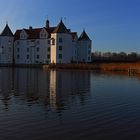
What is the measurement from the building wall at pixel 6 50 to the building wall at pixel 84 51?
2028cm

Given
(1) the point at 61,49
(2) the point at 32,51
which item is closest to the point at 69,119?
(1) the point at 61,49

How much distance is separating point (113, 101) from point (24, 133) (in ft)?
31.0

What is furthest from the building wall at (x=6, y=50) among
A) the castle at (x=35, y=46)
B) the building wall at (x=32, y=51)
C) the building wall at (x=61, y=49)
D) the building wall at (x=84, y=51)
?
the building wall at (x=84, y=51)

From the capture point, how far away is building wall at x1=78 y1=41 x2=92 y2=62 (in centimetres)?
9225

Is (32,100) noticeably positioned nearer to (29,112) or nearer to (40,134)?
(29,112)

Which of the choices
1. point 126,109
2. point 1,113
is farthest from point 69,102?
point 1,113

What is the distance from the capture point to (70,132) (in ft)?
39.1

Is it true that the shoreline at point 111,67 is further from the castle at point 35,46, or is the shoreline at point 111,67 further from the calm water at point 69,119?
the calm water at point 69,119

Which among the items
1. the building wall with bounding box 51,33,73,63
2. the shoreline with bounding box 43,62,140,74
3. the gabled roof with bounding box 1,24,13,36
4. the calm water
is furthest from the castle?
the calm water

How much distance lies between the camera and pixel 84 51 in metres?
92.4

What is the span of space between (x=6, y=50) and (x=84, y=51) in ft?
74.4

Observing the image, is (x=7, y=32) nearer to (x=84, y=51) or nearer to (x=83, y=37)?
(x=83, y=37)

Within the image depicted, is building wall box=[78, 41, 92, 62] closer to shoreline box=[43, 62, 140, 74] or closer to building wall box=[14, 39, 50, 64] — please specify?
building wall box=[14, 39, 50, 64]

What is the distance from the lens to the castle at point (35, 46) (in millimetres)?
87812
